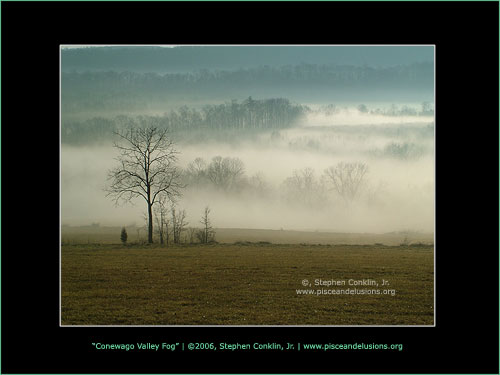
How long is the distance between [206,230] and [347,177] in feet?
15.3

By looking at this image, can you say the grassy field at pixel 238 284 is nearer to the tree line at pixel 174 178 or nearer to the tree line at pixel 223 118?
the tree line at pixel 174 178

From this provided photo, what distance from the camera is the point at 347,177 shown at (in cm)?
1517

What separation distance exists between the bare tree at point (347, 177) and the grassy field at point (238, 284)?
6.00 feet

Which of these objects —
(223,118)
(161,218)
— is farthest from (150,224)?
(223,118)

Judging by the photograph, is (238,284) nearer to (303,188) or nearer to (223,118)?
(303,188)

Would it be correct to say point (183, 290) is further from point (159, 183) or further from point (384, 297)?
point (384, 297)

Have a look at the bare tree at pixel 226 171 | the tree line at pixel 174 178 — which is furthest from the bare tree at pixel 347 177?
the bare tree at pixel 226 171

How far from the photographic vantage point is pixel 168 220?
51.9 ft

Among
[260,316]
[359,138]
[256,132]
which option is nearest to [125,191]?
[256,132]

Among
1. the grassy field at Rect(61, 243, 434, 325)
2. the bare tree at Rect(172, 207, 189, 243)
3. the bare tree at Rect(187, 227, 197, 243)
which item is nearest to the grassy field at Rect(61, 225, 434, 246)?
the grassy field at Rect(61, 243, 434, 325)

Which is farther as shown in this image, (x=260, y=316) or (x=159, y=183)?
(x=159, y=183)

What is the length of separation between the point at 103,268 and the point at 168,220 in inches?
96.7

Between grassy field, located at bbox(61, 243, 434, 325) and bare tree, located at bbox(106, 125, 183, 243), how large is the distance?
189 centimetres

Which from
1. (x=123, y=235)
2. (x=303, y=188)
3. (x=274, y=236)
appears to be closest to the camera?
(x=303, y=188)
